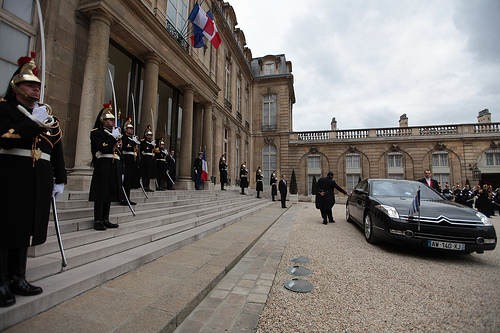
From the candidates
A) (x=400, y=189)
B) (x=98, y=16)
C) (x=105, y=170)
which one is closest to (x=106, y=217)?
(x=105, y=170)

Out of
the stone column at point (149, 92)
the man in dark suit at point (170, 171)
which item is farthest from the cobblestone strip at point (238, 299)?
the stone column at point (149, 92)

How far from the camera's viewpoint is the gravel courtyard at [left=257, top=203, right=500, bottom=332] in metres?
2.10

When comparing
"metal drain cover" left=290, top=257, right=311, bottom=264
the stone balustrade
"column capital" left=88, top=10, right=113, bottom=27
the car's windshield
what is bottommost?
"metal drain cover" left=290, top=257, right=311, bottom=264

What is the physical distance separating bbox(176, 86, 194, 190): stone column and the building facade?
5 cm

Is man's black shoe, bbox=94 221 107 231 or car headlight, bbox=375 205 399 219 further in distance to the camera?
car headlight, bbox=375 205 399 219

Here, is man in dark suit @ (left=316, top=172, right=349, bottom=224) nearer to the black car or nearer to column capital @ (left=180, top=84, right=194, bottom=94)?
the black car

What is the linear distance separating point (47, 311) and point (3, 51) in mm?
6174

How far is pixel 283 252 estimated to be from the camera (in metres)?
4.39

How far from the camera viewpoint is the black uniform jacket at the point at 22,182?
190 centimetres

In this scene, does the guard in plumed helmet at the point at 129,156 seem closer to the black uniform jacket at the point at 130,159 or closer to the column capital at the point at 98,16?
the black uniform jacket at the point at 130,159

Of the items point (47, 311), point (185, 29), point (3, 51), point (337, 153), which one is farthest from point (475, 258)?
point (337, 153)

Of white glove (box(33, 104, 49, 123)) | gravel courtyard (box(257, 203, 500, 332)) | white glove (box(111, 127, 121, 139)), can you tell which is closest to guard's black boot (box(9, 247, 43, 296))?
white glove (box(33, 104, 49, 123))

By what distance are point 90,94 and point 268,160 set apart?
69.2ft

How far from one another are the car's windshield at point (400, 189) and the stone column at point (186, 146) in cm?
792
